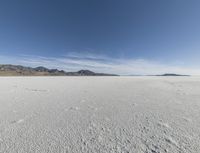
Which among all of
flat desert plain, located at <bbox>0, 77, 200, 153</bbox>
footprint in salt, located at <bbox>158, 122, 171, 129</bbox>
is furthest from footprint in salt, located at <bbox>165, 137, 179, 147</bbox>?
footprint in salt, located at <bbox>158, 122, 171, 129</bbox>

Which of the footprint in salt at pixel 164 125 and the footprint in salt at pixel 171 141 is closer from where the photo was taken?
the footprint in salt at pixel 171 141

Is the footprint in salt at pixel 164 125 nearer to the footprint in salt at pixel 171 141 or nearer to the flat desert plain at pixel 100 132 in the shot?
the flat desert plain at pixel 100 132

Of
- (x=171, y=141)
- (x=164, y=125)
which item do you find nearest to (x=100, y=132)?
(x=171, y=141)

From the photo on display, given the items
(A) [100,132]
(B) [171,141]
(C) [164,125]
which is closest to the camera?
(B) [171,141]

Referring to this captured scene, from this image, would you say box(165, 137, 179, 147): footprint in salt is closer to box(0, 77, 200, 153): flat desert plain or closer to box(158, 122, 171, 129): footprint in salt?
box(0, 77, 200, 153): flat desert plain

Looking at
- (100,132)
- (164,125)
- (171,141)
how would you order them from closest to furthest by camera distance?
(171,141), (100,132), (164,125)

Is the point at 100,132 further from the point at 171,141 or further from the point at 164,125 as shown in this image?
the point at 164,125

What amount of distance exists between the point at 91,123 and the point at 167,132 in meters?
1.47

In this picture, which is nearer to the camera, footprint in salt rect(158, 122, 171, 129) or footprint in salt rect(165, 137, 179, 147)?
footprint in salt rect(165, 137, 179, 147)

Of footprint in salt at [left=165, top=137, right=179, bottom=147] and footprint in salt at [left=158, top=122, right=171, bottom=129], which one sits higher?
footprint in salt at [left=158, top=122, right=171, bottom=129]

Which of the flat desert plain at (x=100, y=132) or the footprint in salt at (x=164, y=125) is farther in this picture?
the footprint in salt at (x=164, y=125)

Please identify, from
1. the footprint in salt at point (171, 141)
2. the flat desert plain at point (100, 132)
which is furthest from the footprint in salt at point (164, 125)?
the footprint in salt at point (171, 141)

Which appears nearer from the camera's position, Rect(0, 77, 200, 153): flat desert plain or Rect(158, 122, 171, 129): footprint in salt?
Rect(0, 77, 200, 153): flat desert plain

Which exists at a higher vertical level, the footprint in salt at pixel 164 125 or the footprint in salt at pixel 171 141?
the footprint in salt at pixel 164 125
